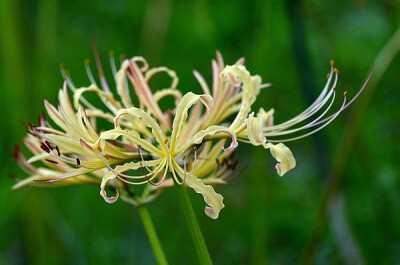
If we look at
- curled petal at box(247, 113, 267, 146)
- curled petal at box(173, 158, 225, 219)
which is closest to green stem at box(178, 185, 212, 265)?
curled petal at box(173, 158, 225, 219)

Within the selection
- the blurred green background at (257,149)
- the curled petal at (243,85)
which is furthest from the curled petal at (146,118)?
the blurred green background at (257,149)

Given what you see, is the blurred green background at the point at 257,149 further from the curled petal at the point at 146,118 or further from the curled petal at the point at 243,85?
the curled petal at the point at 146,118

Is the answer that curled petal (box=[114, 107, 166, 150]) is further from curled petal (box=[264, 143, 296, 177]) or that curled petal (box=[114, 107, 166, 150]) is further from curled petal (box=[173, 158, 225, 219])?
curled petal (box=[264, 143, 296, 177])

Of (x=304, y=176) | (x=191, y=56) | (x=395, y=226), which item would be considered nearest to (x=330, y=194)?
(x=395, y=226)

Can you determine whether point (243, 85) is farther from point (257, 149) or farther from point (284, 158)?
point (257, 149)

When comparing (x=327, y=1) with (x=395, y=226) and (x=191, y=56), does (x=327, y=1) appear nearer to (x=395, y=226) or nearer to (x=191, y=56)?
(x=191, y=56)

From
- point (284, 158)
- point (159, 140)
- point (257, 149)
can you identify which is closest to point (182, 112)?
point (159, 140)
